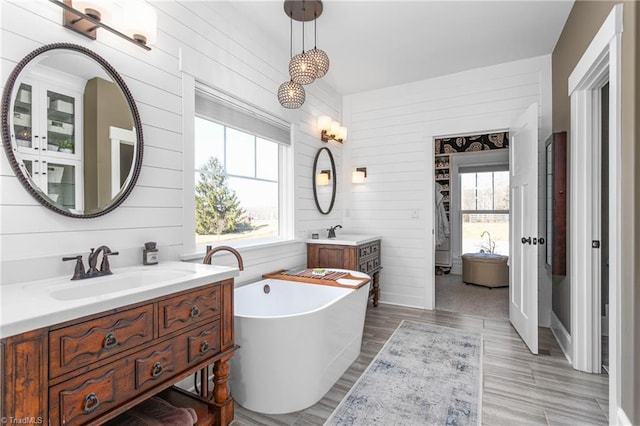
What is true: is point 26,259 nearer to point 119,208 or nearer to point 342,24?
point 119,208

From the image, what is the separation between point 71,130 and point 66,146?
0.08 m

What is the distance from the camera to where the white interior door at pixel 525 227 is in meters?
2.78

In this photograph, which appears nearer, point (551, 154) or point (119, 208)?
point (119, 208)

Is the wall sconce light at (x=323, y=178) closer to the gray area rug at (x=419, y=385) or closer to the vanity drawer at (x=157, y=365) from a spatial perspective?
the gray area rug at (x=419, y=385)

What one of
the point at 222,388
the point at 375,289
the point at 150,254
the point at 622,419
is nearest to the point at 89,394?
the point at 222,388

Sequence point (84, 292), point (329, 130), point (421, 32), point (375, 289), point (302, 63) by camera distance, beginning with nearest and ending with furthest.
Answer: point (84, 292) < point (302, 63) < point (421, 32) < point (329, 130) < point (375, 289)

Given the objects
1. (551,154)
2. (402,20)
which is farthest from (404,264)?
(402,20)

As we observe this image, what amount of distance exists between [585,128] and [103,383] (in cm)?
329

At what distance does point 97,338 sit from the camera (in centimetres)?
112

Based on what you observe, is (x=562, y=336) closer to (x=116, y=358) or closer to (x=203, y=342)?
(x=203, y=342)

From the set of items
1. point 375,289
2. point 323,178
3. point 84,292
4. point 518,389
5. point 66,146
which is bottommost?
point 518,389

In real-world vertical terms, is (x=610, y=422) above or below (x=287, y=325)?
below

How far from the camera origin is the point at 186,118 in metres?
2.20

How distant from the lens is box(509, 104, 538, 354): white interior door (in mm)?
2777
